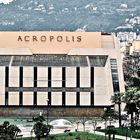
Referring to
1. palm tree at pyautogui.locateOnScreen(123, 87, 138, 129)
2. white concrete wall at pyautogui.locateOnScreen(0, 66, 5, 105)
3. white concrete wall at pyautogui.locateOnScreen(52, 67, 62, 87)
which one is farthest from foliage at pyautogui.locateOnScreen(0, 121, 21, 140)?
white concrete wall at pyautogui.locateOnScreen(52, 67, 62, 87)

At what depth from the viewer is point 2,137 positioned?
3561 inches

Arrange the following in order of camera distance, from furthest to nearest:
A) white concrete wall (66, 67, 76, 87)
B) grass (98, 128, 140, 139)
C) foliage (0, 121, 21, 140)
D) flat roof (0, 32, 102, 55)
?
flat roof (0, 32, 102, 55)
white concrete wall (66, 67, 76, 87)
grass (98, 128, 140, 139)
foliage (0, 121, 21, 140)

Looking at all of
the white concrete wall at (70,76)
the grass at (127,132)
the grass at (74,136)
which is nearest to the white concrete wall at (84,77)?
the white concrete wall at (70,76)

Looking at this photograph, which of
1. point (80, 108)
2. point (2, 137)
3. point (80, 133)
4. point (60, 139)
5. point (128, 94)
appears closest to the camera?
point (2, 137)

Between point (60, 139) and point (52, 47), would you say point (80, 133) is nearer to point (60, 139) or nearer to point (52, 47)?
point (60, 139)

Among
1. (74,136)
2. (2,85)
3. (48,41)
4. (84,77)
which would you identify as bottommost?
(74,136)

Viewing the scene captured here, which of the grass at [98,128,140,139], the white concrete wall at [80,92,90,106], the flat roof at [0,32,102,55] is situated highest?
the flat roof at [0,32,102,55]

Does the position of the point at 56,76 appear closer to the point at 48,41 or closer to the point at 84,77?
the point at 84,77

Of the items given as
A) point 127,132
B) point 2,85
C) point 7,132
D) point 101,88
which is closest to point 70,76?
point 101,88

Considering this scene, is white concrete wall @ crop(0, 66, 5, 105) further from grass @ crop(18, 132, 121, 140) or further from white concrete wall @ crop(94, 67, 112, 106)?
grass @ crop(18, 132, 121, 140)

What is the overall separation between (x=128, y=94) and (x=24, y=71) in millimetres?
26062

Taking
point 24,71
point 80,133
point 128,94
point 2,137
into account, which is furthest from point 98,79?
point 2,137

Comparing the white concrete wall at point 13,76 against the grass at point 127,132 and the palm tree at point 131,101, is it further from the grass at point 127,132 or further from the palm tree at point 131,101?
the grass at point 127,132

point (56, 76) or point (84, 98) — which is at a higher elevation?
point (56, 76)
